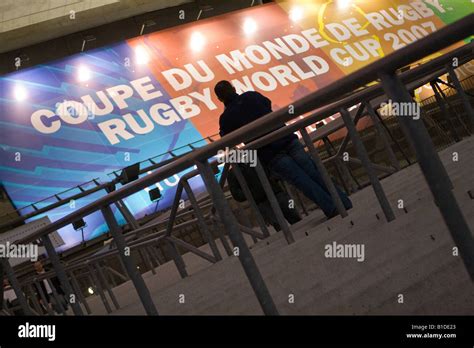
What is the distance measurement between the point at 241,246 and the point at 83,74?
10.4 meters

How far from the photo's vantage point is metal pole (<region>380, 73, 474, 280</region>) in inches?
58.3

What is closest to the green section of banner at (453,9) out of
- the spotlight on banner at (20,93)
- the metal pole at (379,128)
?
the spotlight on banner at (20,93)

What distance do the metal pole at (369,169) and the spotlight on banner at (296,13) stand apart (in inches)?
424

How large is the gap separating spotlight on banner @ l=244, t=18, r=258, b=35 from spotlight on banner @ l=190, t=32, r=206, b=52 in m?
0.98

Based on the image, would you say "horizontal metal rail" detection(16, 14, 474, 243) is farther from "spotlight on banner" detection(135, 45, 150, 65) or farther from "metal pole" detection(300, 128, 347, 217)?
"spotlight on banner" detection(135, 45, 150, 65)

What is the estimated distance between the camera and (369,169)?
343 centimetres

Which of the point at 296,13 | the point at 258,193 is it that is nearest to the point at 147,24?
the point at 296,13

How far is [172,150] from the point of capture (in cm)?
1072

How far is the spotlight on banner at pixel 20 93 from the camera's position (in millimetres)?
11227

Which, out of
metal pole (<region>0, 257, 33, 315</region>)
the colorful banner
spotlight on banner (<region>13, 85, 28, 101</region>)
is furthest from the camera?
spotlight on banner (<region>13, 85, 28, 101</region>)

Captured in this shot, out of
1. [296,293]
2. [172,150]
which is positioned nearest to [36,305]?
[296,293]

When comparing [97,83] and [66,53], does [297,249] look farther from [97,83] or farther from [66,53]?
[66,53]

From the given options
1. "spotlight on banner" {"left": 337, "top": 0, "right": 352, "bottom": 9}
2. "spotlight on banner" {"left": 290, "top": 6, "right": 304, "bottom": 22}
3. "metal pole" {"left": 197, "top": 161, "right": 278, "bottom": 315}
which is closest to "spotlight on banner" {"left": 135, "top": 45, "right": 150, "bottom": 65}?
"spotlight on banner" {"left": 290, "top": 6, "right": 304, "bottom": 22}

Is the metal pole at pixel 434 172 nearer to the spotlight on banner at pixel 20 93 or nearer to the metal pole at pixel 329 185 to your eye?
the metal pole at pixel 329 185
